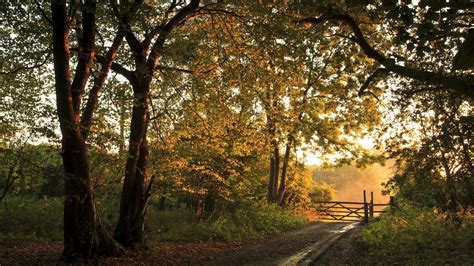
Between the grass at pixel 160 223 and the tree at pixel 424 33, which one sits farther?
the grass at pixel 160 223

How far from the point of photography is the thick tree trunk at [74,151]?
8.29 m

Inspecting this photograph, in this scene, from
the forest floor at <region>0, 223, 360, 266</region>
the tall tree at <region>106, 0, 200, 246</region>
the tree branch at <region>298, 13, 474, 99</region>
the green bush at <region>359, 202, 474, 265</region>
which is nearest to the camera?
the tree branch at <region>298, 13, 474, 99</region>

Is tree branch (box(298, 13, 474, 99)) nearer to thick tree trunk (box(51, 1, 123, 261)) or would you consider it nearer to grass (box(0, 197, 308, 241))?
thick tree trunk (box(51, 1, 123, 261))

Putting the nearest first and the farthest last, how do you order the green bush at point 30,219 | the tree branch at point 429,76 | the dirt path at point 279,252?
the tree branch at point 429,76, the dirt path at point 279,252, the green bush at point 30,219

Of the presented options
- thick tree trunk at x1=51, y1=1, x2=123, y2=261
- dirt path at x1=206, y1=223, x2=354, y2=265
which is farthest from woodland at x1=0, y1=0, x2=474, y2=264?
dirt path at x1=206, y1=223, x2=354, y2=265

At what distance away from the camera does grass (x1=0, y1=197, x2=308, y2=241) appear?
13.4 metres

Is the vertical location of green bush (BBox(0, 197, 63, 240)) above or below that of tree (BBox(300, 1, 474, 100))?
below

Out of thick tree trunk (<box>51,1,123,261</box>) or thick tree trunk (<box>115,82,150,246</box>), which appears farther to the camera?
thick tree trunk (<box>115,82,150,246</box>)

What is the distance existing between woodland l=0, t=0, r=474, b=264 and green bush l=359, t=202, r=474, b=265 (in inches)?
3.4

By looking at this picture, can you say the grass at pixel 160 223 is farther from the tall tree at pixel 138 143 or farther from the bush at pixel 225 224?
the tall tree at pixel 138 143

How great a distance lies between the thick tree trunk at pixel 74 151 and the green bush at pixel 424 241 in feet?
23.2

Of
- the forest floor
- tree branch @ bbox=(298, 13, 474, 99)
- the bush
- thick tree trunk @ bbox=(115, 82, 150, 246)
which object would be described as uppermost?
tree branch @ bbox=(298, 13, 474, 99)

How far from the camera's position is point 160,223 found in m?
17.5

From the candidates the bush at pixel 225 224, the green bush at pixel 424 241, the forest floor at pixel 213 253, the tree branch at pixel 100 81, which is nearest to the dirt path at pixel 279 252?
the forest floor at pixel 213 253
